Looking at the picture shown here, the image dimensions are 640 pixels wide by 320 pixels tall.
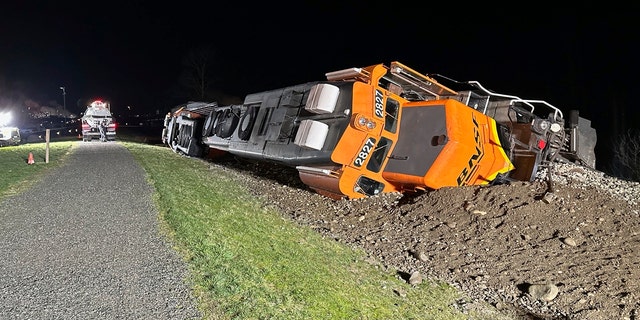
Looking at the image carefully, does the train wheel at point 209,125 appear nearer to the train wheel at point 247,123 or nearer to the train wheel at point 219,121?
the train wheel at point 219,121

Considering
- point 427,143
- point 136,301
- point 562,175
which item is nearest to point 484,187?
point 427,143

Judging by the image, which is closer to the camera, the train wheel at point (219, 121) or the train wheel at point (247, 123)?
the train wheel at point (247, 123)

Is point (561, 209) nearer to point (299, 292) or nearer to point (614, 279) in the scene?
point (614, 279)

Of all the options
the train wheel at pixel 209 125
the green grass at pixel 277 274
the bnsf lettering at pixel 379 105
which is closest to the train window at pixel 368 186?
the bnsf lettering at pixel 379 105

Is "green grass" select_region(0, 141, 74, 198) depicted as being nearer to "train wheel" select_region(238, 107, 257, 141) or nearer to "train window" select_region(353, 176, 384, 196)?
"train wheel" select_region(238, 107, 257, 141)

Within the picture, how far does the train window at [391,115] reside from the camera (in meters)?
8.03

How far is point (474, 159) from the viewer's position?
25.6 ft

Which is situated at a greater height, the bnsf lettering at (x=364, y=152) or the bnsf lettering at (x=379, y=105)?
the bnsf lettering at (x=379, y=105)

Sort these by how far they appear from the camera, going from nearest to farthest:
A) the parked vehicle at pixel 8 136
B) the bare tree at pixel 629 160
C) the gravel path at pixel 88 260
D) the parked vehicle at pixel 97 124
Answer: the gravel path at pixel 88 260 < the bare tree at pixel 629 160 < the parked vehicle at pixel 8 136 < the parked vehicle at pixel 97 124

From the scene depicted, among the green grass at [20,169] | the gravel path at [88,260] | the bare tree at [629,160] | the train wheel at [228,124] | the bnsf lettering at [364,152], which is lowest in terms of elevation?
the green grass at [20,169]

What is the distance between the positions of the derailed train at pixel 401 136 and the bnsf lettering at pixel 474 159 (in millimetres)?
20

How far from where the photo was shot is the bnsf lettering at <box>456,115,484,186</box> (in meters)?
7.77

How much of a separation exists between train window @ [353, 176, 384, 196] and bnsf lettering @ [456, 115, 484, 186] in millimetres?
1479

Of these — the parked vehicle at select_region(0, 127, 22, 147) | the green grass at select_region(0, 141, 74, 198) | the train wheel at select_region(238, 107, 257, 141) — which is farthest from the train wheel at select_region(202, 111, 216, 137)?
the parked vehicle at select_region(0, 127, 22, 147)
